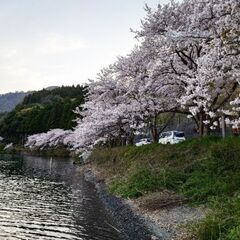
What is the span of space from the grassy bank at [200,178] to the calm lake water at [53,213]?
2.50 m

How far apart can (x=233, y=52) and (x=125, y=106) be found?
19043mm

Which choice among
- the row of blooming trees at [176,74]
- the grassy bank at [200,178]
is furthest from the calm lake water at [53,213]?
the row of blooming trees at [176,74]

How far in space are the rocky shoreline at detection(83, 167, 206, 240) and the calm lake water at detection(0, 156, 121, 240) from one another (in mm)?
541

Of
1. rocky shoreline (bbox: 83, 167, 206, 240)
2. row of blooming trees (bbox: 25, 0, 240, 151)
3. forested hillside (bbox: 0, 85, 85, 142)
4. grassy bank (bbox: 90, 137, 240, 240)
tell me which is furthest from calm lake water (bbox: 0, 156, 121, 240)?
forested hillside (bbox: 0, 85, 85, 142)

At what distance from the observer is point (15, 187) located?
30688 millimetres

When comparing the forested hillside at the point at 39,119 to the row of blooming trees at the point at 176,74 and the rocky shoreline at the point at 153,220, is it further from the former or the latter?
the rocky shoreline at the point at 153,220

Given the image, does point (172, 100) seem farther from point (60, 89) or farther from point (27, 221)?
point (60, 89)

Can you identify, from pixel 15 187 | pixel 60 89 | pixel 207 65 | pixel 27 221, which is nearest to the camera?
pixel 207 65

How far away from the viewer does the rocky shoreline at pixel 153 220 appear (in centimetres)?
1403

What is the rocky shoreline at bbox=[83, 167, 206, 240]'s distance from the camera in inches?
553

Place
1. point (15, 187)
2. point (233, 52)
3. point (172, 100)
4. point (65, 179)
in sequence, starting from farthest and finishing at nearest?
point (65, 179) < point (15, 187) < point (172, 100) < point (233, 52)

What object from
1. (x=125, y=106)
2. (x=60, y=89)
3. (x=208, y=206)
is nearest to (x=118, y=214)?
(x=208, y=206)

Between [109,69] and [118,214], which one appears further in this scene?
[109,69]

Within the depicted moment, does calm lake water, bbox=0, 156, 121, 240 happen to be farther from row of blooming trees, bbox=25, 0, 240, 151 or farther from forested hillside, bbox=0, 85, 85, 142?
forested hillside, bbox=0, 85, 85, 142
